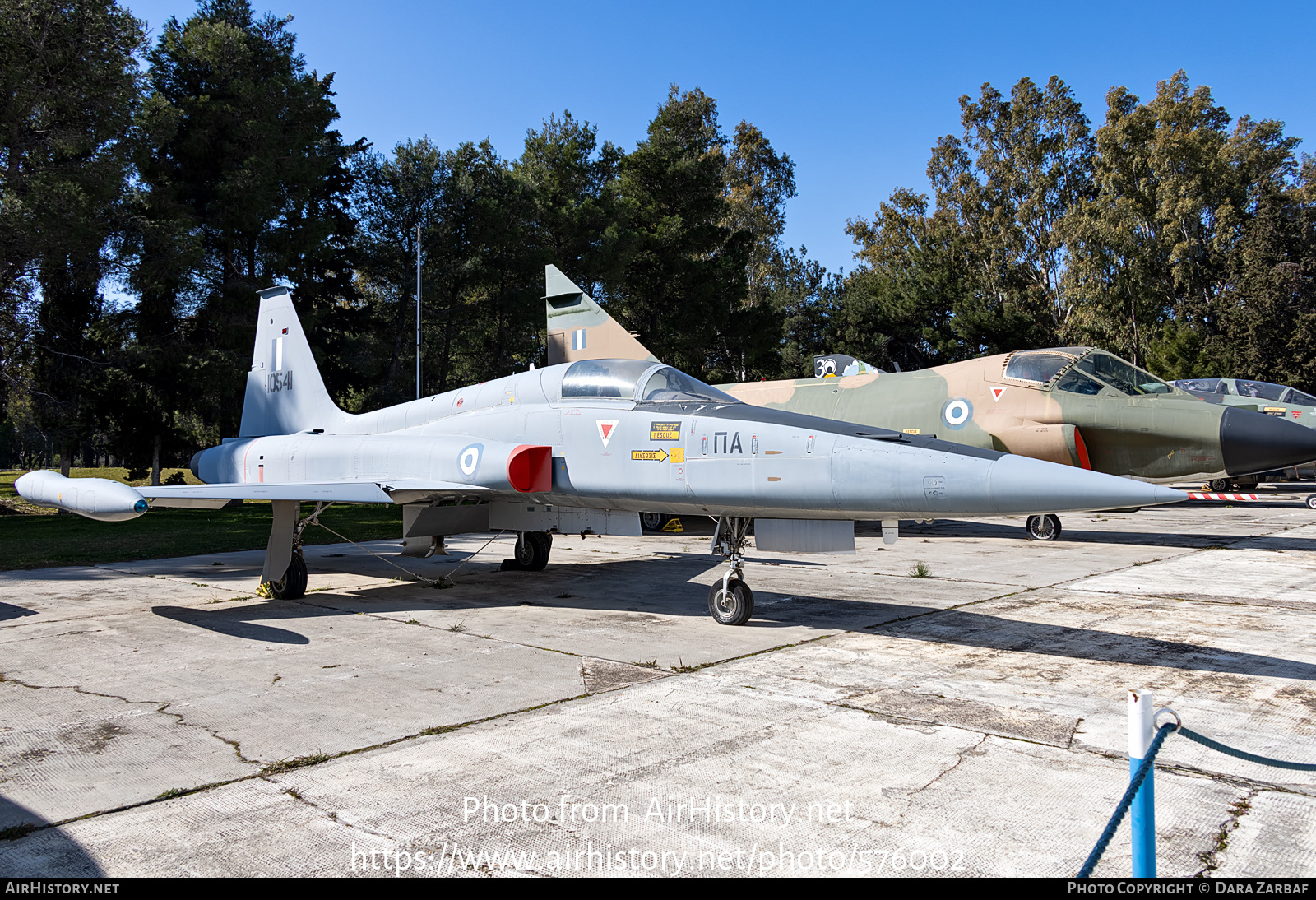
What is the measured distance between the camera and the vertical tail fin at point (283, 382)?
11.6m

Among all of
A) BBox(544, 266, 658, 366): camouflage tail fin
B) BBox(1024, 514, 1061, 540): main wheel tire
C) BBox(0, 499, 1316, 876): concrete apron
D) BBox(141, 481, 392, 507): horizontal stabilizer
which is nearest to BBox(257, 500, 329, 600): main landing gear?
BBox(0, 499, 1316, 876): concrete apron

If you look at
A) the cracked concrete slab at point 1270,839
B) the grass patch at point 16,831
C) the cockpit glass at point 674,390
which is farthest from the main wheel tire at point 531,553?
the cracked concrete slab at point 1270,839

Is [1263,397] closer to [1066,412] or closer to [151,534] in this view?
[1066,412]


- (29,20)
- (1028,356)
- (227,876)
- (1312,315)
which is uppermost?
(29,20)

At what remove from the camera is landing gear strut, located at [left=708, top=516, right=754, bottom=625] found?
7200 mm

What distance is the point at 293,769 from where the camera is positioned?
12.7 ft

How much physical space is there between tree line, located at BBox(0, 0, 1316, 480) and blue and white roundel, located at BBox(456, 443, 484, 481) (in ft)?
60.6

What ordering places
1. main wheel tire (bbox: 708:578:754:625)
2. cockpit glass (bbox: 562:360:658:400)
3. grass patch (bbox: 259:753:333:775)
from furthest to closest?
cockpit glass (bbox: 562:360:658:400) < main wheel tire (bbox: 708:578:754:625) < grass patch (bbox: 259:753:333:775)

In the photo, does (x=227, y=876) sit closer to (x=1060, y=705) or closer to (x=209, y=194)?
(x=1060, y=705)

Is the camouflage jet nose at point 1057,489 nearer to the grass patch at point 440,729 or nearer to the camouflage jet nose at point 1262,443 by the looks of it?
the grass patch at point 440,729

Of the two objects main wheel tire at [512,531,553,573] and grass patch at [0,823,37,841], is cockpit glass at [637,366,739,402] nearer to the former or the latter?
main wheel tire at [512,531,553,573]
